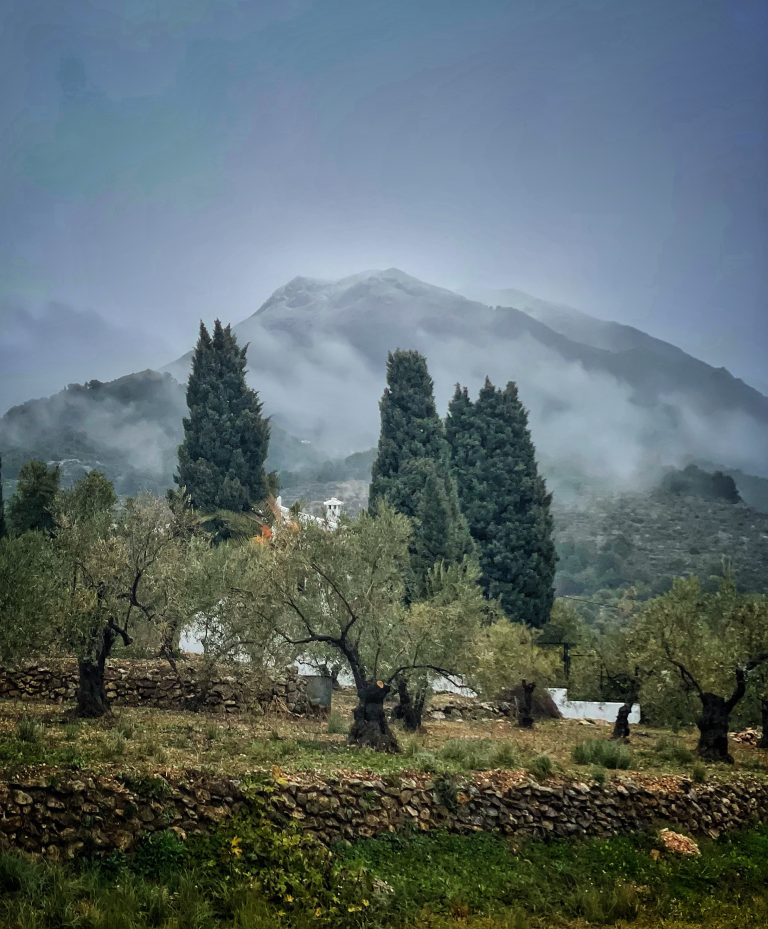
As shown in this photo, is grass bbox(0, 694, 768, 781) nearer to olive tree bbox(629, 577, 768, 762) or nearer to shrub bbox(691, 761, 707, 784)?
shrub bbox(691, 761, 707, 784)

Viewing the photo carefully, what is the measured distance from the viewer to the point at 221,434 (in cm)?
4384

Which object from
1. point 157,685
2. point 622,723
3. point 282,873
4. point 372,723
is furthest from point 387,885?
point 622,723

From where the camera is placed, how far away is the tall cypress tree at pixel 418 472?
36062mm

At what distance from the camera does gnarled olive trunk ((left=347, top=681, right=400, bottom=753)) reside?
758 inches

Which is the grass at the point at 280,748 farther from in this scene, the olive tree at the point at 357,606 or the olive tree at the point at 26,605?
the olive tree at the point at 357,606

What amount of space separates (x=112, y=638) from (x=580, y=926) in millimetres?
13141

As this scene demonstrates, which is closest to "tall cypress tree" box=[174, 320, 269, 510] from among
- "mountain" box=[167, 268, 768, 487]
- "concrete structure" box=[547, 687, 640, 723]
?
"concrete structure" box=[547, 687, 640, 723]

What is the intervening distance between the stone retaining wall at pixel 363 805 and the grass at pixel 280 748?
2.14 feet

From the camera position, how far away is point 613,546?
250 ft

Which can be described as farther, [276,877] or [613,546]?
[613,546]

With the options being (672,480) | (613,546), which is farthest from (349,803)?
(672,480)

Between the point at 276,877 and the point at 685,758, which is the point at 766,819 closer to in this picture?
the point at 685,758

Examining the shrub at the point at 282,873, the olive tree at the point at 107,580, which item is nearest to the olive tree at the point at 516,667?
the olive tree at the point at 107,580

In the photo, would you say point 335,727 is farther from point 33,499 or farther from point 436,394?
point 436,394
